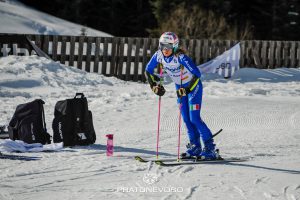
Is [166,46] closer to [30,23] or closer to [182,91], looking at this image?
[182,91]

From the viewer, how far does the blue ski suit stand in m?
7.97

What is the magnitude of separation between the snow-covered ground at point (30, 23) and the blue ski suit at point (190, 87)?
2065 cm

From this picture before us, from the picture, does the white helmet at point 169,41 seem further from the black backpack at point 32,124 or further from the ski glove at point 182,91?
the black backpack at point 32,124

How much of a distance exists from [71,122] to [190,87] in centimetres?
203

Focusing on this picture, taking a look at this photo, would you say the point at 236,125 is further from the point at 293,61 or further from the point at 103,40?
the point at 293,61

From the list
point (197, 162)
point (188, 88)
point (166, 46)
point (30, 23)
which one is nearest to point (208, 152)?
point (197, 162)

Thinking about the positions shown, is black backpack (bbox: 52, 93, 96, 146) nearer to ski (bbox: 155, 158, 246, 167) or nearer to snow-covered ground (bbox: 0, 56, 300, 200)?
snow-covered ground (bbox: 0, 56, 300, 200)

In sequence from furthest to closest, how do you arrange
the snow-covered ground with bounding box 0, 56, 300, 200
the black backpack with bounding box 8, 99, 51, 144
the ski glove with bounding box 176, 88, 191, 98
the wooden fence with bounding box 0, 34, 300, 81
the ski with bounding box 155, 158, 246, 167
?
the wooden fence with bounding box 0, 34, 300, 81 → the black backpack with bounding box 8, 99, 51, 144 → the ski glove with bounding box 176, 88, 191, 98 → the ski with bounding box 155, 158, 246, 167 → the snow-covered ground with bounding box 0, 56, 300, 200

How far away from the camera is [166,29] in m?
31.2

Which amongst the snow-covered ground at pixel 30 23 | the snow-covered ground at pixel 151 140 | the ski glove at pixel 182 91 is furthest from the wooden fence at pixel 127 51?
the ski glove at pixel 182 91

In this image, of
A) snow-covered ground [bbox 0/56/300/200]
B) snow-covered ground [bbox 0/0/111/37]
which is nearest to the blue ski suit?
snow-covered ground [bbox 0/56/300/200]

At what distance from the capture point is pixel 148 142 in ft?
31.7

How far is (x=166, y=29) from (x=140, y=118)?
1991 centimetres

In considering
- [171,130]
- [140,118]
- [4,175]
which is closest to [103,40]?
[140,118]
